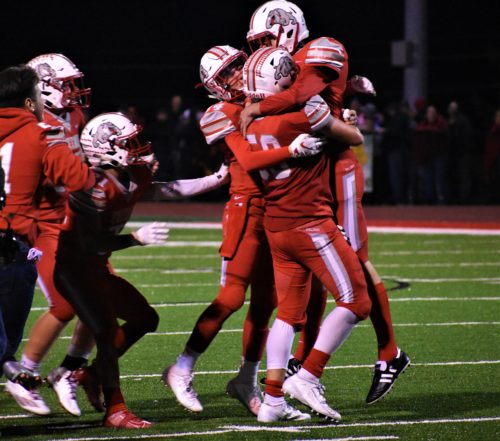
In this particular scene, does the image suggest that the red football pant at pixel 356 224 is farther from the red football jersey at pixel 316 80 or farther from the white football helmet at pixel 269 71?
the white football helmet at pixel 269 71

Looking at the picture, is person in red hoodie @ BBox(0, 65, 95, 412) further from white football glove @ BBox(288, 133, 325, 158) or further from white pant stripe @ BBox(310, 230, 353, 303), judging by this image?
white pant stripe @ BBox(310, 230, 353, 303)

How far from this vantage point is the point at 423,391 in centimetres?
762

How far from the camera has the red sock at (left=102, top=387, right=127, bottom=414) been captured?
261 inches

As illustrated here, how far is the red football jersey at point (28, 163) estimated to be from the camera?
648 centimetres

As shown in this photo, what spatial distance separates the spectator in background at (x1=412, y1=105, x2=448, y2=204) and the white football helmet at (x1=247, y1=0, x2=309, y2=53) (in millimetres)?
15056

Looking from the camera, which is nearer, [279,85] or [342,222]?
[279,85]

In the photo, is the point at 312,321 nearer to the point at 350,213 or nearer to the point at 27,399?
the point at 350,213

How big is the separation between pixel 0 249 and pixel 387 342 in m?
2.37

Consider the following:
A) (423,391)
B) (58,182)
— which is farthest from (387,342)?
(58,182)

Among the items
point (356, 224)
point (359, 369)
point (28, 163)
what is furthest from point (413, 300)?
point (28, 163)

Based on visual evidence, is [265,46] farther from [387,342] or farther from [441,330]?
[441,330]

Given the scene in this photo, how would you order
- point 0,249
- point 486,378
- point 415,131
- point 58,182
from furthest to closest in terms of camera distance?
point 415,131, point 486,378, point 58,182, point 0,249

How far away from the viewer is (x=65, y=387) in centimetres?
706

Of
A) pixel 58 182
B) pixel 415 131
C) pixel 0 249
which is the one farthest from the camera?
pixel 415 131
